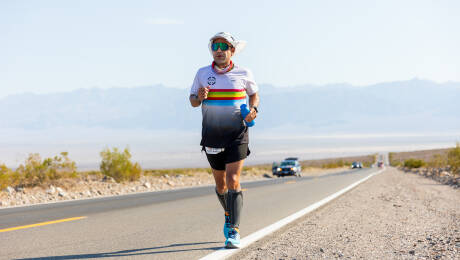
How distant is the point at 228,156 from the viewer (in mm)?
5070

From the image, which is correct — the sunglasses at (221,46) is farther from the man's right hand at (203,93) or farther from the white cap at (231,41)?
the man's right hand at (203,93)

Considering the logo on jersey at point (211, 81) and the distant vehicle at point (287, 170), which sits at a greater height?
the logo on jersey at point (211, 81)

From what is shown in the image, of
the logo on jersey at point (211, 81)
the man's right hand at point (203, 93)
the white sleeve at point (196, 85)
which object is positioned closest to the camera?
the man's right hand at point (203, 93)

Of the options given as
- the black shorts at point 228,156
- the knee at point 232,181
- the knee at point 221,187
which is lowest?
the knee at point 221,187

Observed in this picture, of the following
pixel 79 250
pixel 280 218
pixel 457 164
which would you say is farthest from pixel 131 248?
pixel 457 164

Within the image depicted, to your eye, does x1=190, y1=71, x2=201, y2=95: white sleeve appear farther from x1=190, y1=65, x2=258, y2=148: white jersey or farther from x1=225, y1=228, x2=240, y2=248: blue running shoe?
x1=225, y1=228, x2=240, y2=248: blue running shoe

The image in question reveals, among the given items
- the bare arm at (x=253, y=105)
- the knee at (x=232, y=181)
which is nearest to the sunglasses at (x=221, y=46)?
the bare arm at (x=253, y=105)

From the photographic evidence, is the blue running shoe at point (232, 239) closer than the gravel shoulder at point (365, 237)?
No

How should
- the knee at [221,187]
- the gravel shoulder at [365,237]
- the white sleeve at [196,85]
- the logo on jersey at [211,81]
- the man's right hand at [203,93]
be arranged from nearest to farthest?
the gravel shoulder at [365,237], the man's right hand at [203,93], the logo on jersey at [211,81], the white sleeve at [196,85], the knee at [221,187]

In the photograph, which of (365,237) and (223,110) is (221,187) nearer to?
(223,110)

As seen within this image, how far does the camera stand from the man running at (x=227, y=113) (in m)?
5.08

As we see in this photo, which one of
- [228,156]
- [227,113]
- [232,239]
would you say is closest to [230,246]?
[232,239]

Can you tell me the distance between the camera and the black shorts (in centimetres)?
506

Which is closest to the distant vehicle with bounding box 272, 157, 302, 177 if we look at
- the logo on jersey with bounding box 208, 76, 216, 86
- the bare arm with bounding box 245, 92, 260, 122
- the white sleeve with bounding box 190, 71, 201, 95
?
the bare arm with bounding box 245, 92, 260, 122
